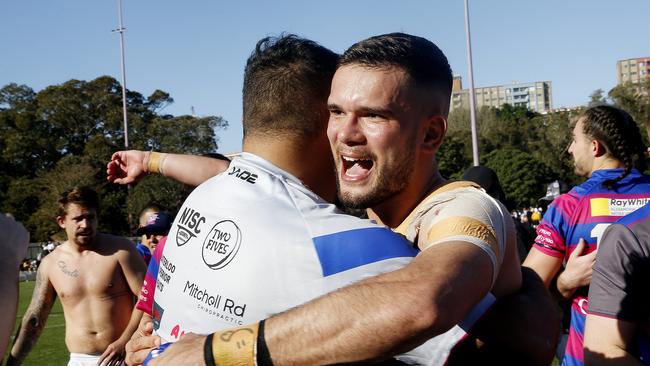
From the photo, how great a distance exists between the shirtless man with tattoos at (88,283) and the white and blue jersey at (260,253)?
5017mm

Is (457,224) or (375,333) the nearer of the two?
(375,333)

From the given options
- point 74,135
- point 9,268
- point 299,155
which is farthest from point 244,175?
point 74,135

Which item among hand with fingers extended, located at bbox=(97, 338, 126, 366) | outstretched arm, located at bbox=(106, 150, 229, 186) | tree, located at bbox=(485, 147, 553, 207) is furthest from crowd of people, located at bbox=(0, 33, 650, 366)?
tree, located at bbox=(485, 147, 553, 207)

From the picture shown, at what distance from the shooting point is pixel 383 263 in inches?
70.2

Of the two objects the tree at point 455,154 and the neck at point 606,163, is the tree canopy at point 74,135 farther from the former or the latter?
the neck at point 606,163

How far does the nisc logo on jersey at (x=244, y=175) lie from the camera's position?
203 cm

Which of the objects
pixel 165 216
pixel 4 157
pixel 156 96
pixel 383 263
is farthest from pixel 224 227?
pixel 156 96

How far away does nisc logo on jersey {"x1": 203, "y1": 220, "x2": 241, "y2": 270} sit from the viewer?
1875 millimetres

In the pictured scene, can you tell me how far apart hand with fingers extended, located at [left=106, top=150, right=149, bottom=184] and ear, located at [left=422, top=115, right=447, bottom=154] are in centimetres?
165

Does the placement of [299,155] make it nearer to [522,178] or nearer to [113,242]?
[113,242]

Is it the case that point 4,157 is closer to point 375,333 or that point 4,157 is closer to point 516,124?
point 516,124

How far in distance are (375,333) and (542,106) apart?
681ft

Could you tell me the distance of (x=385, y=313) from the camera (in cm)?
159

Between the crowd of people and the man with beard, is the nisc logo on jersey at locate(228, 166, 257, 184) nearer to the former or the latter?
the crowd of people
